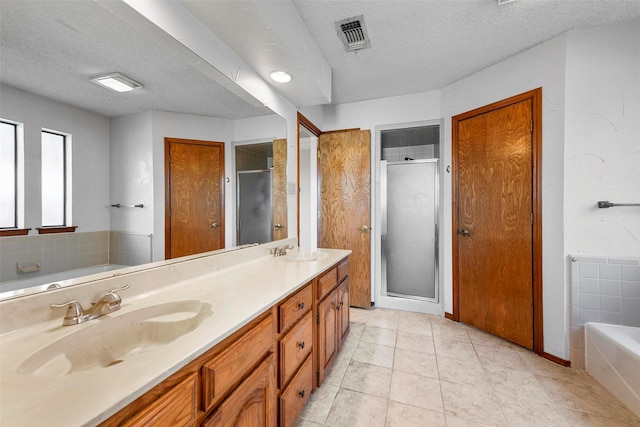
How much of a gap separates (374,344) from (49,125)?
7.91 feet

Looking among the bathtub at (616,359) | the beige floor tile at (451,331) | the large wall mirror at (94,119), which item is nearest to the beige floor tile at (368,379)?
the beige floor tile at (451,331)

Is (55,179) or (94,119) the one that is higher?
(94,119)

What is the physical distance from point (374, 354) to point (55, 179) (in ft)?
7.17

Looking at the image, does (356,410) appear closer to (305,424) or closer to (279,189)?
(305,424)

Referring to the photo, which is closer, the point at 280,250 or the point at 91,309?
the point at 91,309

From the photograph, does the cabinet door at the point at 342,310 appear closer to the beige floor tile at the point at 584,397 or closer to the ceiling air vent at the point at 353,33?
the beige floor tile at the point at 584,397

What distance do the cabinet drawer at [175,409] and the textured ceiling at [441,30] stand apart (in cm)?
202

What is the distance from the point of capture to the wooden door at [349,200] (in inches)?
122

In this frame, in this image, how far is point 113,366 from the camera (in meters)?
0.59

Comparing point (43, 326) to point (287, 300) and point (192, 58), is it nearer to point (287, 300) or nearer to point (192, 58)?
point (287, 300)

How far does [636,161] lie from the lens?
183 cm

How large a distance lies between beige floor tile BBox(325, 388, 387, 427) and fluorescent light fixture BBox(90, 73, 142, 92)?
186 centimetres

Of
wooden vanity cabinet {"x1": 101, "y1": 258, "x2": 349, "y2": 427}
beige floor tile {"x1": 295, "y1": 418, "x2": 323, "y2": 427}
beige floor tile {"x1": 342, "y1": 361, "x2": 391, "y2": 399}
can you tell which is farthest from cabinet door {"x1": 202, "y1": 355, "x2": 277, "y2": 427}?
beige floor tile {"x1": 342, "y1": 361, "x2": 391, "y2": 399}

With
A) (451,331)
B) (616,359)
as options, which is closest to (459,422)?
(616,359)
